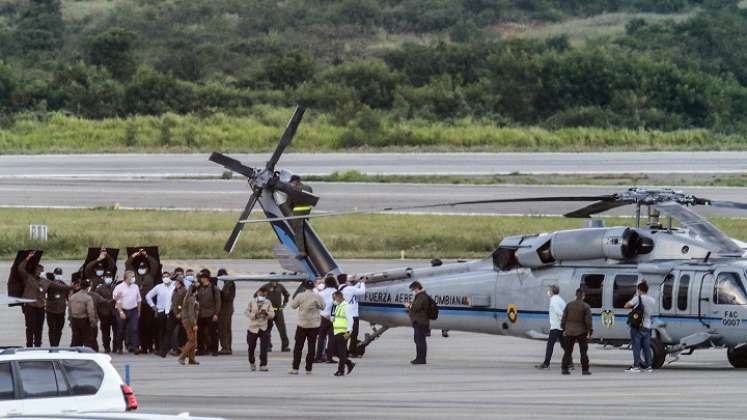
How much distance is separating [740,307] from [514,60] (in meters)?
57.7

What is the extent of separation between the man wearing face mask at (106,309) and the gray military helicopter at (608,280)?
256 centimetres

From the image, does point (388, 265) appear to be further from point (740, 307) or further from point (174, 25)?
point (174, 25)

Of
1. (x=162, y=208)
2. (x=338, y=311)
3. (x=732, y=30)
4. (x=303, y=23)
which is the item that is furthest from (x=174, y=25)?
(x=338, y=311)

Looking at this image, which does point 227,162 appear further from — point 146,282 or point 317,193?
point 317,193

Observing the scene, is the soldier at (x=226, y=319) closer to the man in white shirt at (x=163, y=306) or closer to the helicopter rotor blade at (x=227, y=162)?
the man in white shirt at (x=163, y=306)

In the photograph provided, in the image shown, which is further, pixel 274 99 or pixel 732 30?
pixel 732 30

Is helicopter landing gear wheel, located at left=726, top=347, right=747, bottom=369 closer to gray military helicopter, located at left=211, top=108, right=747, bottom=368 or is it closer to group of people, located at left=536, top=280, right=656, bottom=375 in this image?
gray military helicopter, located at left=211, top=108, right=747, bottom=368

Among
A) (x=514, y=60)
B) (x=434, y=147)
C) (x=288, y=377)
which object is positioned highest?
(x=514, y=60)

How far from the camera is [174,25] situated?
10206 cm

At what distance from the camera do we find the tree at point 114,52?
83.9 metres

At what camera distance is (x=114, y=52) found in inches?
3329

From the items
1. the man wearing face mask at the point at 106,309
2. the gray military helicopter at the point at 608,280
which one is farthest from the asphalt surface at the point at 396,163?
the man wearing face mask at the point at 106,309

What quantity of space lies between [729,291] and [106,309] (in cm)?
1072

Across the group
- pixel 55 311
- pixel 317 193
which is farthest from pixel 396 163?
pixel 55 311
